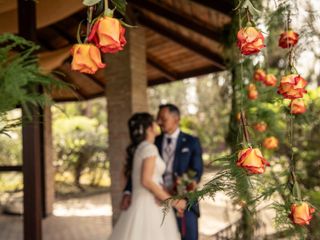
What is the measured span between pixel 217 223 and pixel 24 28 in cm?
498

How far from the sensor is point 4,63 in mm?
1083

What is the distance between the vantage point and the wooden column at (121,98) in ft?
15.3

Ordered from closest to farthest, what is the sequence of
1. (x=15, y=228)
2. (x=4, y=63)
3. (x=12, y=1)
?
(x=4, y=63) < (x=12, y=1) < (x=15, y=228)

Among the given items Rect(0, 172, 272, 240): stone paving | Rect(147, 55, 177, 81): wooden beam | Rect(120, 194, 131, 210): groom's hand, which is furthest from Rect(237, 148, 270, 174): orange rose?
Rect(147, 55, 177, 81): wooden beam

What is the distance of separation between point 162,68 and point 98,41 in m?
5.97

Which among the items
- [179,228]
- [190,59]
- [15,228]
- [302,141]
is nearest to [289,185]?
[179,228]

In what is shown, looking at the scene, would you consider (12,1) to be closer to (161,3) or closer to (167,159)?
(167,159)

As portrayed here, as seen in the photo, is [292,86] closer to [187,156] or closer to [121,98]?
[187,156]

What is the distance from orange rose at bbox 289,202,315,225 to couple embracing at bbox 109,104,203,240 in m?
1.60

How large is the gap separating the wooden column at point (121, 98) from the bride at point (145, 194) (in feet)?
5.15

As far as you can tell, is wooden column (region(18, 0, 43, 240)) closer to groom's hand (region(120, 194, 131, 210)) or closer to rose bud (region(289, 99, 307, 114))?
groom's hand (region(120, 194, 131, 210))

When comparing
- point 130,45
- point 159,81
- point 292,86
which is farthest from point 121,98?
point 292,86

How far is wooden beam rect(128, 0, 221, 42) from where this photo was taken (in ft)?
14.8

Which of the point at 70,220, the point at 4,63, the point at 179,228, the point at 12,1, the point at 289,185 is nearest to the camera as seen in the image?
the point at 4,63
